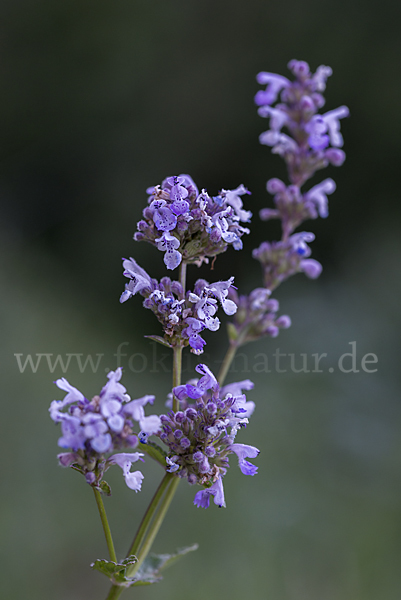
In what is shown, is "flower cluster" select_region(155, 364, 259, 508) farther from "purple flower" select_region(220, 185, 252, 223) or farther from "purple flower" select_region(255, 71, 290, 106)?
"purple flower" select_region(255, 71, 290, 106)

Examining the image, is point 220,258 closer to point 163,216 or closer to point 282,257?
point 282,257

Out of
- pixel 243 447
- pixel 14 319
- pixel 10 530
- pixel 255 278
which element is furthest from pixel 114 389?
pixel 255 278

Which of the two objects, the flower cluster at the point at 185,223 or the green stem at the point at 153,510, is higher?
the flower cluster at the point at 185,223

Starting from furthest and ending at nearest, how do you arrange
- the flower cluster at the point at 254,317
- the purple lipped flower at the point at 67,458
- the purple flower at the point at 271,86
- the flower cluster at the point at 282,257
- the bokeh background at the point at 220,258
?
the bokeh background at the point at 220,258, the purple flower at the point at 271,86, the flower cluster at the point at 282,257, the flower cluster at the point at 254,317, the purple lipped flower at the point at 67,458

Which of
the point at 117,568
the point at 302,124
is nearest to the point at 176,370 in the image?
the point at 117,568

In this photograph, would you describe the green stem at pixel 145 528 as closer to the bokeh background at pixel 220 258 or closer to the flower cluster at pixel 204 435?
the flower cluster at pixel 204 435

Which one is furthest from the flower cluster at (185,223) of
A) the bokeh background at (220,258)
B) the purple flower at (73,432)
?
the bokeh background at (220,258)

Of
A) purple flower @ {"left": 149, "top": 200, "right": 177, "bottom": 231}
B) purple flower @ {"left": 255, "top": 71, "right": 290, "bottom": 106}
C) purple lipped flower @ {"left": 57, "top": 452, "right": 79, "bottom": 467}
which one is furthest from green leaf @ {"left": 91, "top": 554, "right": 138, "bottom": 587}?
purple flower @ {"left": 255, "top": 71, "right": 290, "bottom": 106}
